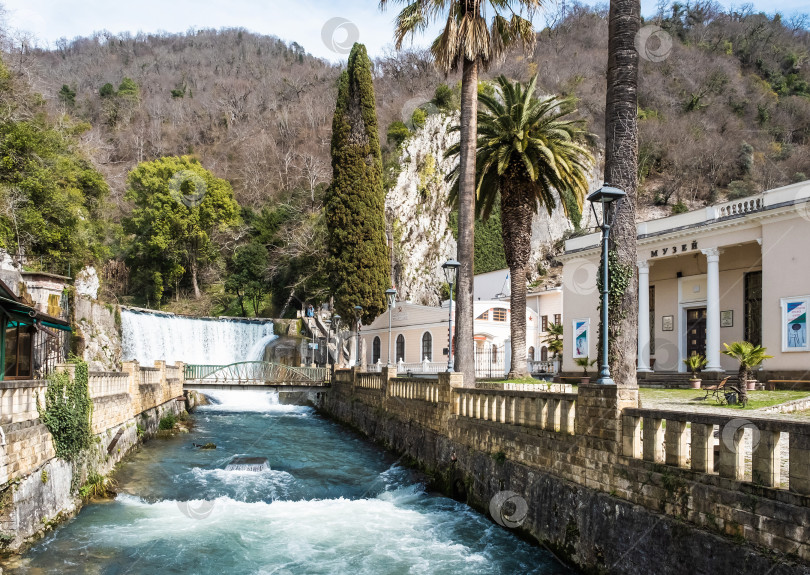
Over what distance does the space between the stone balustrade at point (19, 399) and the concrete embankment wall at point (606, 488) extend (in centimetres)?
834

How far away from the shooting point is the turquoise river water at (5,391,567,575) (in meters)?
9.80

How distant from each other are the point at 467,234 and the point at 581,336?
1217cm

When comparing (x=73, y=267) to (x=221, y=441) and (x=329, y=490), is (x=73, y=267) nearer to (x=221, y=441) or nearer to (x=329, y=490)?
(x=221, y=441)

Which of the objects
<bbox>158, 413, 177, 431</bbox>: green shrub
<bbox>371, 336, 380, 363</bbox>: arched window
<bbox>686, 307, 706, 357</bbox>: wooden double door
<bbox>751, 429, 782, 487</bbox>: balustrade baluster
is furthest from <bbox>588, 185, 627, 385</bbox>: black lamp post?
<bbox>371, 336, 380, 363</bbox>: arched window

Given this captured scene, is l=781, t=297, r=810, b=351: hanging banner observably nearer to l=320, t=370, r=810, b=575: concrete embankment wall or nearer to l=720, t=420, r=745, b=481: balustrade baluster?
l=320, t=370, r=810, b=575: concrete embankment wall

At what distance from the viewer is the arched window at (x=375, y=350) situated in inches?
1687

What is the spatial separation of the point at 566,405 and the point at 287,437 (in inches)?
651

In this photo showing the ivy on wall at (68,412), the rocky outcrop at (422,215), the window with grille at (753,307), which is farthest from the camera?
the rocky outcrop at (422,215)

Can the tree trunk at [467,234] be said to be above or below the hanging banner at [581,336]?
above

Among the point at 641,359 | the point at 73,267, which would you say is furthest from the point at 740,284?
the point at 73,267
